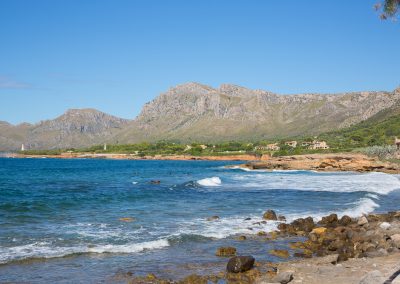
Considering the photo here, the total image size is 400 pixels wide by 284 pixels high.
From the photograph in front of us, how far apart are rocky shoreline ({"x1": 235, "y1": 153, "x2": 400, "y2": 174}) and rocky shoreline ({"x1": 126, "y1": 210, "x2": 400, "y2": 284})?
66.2m

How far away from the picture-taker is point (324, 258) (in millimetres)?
17781

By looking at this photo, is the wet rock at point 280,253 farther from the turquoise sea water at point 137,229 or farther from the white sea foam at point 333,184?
the white sea foam at point 333,184

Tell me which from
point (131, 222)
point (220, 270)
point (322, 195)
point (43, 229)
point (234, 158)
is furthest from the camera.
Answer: point (234, 158)

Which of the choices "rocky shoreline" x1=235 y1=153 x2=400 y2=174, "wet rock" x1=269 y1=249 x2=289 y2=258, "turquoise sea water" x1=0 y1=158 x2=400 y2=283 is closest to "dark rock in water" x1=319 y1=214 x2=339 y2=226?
"turquoise sea water" x1=0 y1=158 x2=400 y2=283

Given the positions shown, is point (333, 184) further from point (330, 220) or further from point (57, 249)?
point (57, 249)

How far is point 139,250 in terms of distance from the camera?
20.4 m

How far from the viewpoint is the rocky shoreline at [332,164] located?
8956 centimetres

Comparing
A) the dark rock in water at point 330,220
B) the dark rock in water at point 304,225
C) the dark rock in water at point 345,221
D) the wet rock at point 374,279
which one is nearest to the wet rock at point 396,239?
the dark rock in water at point 304,225

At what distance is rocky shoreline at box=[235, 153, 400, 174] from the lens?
89562mm

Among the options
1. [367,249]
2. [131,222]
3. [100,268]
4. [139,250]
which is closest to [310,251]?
[367,249]

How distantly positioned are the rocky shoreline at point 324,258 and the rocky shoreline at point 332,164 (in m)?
66.2

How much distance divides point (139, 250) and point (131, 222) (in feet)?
26.0

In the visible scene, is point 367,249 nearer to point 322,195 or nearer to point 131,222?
point 131,222

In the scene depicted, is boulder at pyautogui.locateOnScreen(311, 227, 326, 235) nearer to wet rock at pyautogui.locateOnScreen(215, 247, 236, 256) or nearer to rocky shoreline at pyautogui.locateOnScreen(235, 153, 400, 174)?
wet rock at pyautogui.locateOnScreen(215, 247, 236, 256)
